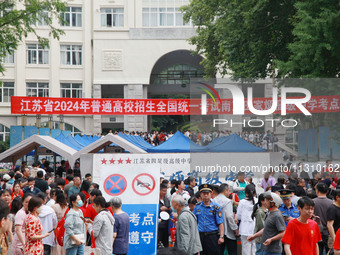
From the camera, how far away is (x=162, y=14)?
161 ft

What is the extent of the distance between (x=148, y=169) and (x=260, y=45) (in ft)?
44.6

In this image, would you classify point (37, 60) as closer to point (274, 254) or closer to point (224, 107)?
point (224, 107)

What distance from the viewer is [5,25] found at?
23578 mm

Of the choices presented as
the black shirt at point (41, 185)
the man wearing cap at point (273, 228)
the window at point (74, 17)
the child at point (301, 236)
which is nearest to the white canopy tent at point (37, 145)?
the black shirt at point (41, 185)

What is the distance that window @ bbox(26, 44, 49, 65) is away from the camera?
162 ft

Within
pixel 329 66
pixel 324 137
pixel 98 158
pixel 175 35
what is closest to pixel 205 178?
pixel 98 158

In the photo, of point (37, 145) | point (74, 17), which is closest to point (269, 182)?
point (37, 145)

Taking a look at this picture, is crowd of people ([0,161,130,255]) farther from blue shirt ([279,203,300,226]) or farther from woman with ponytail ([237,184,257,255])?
blue shirt ([279,203,300,226])

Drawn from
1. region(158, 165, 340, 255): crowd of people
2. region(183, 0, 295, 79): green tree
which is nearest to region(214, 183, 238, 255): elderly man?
region(158, 165, 340, 255): crowd of people

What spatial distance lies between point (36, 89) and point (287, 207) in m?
41.8

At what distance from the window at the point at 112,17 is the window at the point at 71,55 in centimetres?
312

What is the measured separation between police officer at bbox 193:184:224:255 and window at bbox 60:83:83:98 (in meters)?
40.0

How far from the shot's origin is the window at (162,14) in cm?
4888

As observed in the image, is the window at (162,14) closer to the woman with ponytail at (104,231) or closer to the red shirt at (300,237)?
the woman with ponytail at (104,231)
